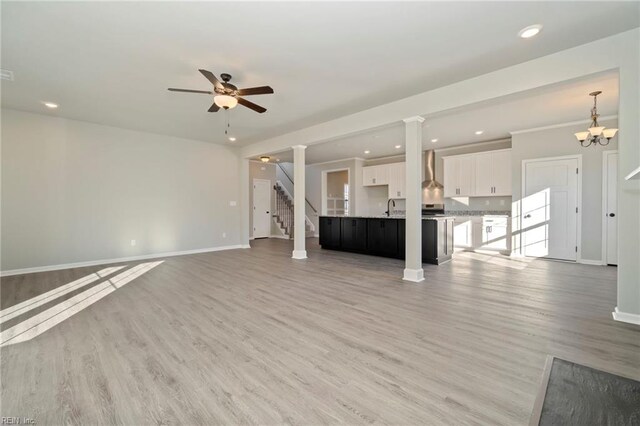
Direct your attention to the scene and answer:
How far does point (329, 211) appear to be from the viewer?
10.9 meters

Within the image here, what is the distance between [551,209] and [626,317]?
3728 mm

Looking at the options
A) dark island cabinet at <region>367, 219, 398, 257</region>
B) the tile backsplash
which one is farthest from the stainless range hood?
dark island cabinet at <region>367, 219, 398, 257</region>

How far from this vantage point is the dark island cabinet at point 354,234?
266 inches

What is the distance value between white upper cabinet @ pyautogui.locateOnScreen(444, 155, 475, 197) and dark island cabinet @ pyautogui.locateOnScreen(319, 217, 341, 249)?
322cm

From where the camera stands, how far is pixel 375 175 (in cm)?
932

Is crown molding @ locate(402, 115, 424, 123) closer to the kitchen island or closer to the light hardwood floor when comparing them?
the kitchen island

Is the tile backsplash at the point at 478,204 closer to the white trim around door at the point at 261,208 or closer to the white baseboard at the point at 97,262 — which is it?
the white trim around door at the point at 261,208

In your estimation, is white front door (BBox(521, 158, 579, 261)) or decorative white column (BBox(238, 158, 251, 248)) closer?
white front door (BBox(521, 158, 579, 261))

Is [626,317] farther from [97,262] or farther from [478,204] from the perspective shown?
[97,262]

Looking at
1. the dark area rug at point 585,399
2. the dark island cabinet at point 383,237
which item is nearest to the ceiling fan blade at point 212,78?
the dark area rug at point 585,399

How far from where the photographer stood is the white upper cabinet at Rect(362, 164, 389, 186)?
9.06 meters

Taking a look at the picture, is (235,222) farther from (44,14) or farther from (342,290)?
(44,14)

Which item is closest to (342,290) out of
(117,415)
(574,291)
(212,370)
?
(212,370)

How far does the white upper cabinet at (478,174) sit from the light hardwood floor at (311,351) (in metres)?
3.12
